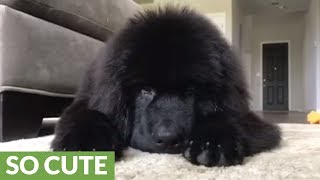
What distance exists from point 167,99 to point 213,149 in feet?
0.61

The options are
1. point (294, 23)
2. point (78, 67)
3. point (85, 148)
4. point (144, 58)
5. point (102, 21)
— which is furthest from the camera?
point (294, 23)

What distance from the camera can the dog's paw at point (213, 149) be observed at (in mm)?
826

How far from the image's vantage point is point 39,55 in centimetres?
154

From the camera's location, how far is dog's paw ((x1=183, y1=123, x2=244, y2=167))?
0.83 m

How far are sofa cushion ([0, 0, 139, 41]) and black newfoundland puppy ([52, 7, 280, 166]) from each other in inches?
21.7

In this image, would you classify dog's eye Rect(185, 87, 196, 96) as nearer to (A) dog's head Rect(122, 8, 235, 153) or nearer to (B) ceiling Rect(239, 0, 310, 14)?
(A) dog's head Rect(122, 8, 235, 153)

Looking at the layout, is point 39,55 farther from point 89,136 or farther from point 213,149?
point 213,149

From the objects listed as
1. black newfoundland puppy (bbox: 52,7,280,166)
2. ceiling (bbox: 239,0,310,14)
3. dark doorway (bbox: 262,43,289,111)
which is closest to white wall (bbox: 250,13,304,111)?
dark doorway (bbox: 262,43,289,111)

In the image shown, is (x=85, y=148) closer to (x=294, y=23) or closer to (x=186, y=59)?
(x=186, y=59)

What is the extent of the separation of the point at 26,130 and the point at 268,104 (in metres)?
11.1

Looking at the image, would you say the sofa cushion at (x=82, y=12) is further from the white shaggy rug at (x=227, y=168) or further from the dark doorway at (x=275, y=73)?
the dark doorway at (x=275, y=73)

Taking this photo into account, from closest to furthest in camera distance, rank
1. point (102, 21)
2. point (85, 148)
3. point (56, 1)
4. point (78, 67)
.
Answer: point (85, 148) → point (56, 1) → point (78, 67) → point (102, 21)

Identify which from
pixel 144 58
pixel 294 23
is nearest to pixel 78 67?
pixel 144 58

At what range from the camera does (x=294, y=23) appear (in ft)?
38.2
